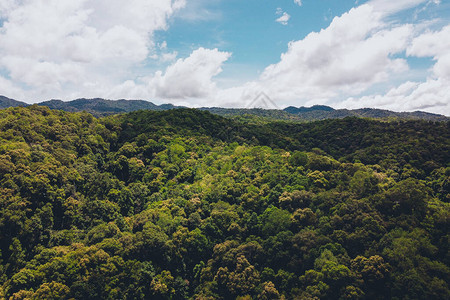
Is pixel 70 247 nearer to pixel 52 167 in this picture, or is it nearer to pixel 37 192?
pixel 37 192

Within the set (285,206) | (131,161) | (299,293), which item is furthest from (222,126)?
(299,293)

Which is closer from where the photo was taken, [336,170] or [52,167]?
[52,167]

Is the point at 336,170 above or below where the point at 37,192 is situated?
above

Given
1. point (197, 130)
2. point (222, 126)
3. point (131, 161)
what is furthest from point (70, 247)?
point (222, 126)

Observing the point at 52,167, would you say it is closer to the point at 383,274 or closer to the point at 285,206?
the point at 285,206

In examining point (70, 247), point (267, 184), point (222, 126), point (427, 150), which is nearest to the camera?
point (70, 247)

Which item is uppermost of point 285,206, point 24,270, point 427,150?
point 427,150

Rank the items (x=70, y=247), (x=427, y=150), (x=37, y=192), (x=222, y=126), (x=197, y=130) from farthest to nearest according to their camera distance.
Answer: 1. (x=222, y=126)
2. (x=197, y=130)
3. (x=427, y=150)
4. (x=37, y=192)
5. (x=70, y=247)
